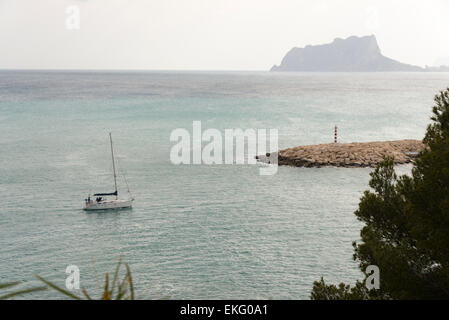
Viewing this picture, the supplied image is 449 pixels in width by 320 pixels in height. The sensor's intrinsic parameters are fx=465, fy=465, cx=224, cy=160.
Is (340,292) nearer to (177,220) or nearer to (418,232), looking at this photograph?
(418,232)

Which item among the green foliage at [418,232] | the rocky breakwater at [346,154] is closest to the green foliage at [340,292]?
the green foliage at [418,232]

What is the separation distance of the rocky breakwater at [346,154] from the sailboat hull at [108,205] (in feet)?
62.8

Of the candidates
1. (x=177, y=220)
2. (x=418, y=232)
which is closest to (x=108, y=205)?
(x=177, y=220)

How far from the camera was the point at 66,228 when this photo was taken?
3244 centimetres

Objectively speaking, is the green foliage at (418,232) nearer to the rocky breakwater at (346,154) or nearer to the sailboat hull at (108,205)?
the sailboat hull at (108,205)

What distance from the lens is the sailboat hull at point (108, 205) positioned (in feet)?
120

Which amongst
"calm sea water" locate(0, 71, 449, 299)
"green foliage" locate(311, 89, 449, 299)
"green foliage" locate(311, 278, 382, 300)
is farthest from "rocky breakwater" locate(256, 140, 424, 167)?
"green foliage" locate(311, 89, 449, 299)

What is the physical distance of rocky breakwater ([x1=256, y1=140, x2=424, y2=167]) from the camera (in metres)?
48.8

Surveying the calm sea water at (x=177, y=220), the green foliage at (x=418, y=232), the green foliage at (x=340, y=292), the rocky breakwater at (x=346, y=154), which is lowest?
the calm sea water at (x=177, y=220)

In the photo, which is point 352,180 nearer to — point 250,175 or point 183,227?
point 250,175

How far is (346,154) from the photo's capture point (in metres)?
50.3

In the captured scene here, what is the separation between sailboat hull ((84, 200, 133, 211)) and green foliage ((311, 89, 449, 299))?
25715 millimetres

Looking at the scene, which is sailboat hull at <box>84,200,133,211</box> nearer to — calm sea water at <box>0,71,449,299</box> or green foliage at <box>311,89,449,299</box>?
calm sea water at <box>0,71,449,299</box>

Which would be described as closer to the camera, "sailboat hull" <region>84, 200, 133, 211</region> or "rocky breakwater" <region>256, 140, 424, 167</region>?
"sailboat hull" <region>84, 200, 133, 211</region>
